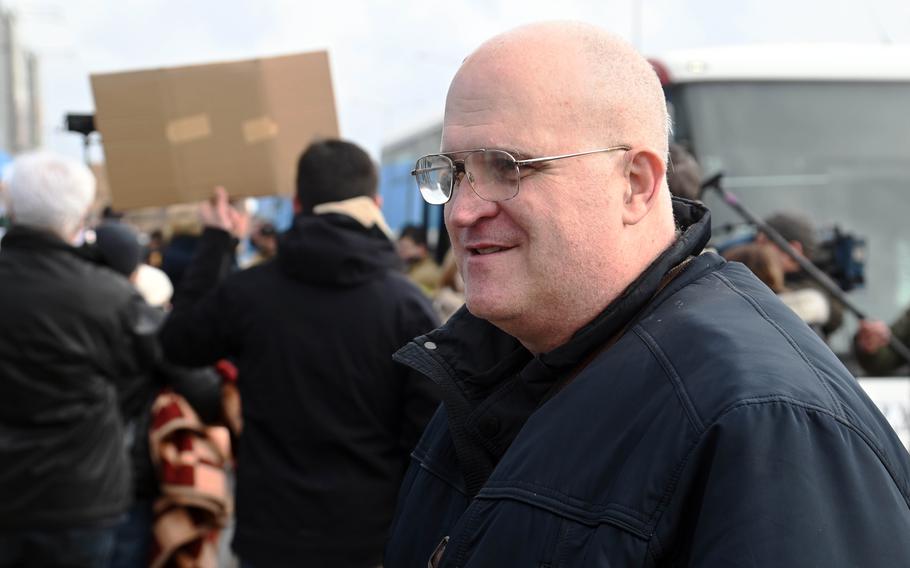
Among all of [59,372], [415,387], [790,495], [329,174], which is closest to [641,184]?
[790,495]

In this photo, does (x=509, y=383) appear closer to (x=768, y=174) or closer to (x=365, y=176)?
(x=365, y=176)

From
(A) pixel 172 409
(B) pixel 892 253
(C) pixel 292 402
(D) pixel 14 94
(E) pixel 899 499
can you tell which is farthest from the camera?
(D) pixel 14 94

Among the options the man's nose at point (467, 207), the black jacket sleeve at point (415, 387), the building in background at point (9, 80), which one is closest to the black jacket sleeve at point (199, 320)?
the black jacket sleeve at point (415, 387)

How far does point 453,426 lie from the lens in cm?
173

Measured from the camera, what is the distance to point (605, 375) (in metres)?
1.41

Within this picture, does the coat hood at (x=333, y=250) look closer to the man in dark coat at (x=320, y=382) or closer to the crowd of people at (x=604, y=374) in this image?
the man in dark coat at (x=320, y=382)

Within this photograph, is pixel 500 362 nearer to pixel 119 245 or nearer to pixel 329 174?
pixel 329 174

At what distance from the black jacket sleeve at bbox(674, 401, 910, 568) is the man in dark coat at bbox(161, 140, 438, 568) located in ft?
7.06

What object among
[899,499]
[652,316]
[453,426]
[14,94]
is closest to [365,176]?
[453,426]

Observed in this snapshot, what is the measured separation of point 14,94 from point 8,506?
2856cm

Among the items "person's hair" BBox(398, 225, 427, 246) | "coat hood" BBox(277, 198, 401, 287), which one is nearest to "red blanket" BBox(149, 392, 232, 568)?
"coat hood" BBox(277, 198, 401, 287)

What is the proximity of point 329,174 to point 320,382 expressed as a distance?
735mm

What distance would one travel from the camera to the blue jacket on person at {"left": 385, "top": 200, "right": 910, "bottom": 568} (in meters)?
1.21

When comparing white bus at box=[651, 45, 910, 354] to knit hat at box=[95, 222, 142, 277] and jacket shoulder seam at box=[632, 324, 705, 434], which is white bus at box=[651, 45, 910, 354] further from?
jacket shoulder seam at box=[632, 324, 705, 434]
